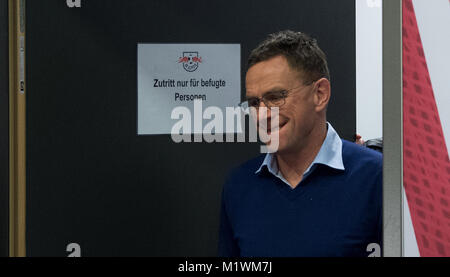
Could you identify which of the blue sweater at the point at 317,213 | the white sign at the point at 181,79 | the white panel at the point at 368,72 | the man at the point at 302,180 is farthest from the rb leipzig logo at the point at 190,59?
the white panel at the point at 368,72

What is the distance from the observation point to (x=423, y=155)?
50 cm

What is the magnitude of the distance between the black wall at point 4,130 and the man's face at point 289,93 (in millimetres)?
830

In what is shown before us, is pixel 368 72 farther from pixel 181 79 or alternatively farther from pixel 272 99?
pixel 272 99

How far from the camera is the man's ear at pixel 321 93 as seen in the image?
3.29ft

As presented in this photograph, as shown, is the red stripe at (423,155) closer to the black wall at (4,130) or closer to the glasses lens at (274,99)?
the glasses lens at (274,99)

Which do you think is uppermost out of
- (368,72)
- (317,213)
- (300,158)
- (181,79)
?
(368,72)

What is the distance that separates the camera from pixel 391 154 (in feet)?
1.66

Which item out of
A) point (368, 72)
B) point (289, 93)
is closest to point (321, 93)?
point (289, 93)

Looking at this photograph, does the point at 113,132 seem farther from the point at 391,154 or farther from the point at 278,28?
the point at 391,154

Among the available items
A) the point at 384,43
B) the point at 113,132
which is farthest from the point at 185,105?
the point at 384,43

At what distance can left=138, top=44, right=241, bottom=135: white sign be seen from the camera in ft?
4.53

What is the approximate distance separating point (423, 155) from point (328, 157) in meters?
0.51

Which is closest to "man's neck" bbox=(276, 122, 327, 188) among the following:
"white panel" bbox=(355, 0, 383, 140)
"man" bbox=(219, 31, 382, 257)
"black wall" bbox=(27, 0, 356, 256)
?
"man" bbox=(219, 31, 382, 257)

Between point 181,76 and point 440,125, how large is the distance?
0.99m
